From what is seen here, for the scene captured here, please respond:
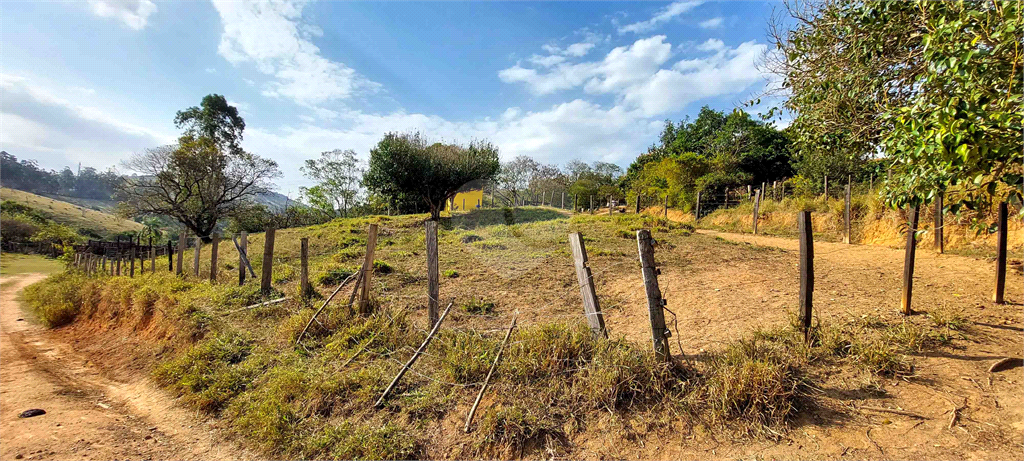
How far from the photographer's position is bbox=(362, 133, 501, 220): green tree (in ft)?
70.8

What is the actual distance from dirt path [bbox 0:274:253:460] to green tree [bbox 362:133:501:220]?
1650 cm

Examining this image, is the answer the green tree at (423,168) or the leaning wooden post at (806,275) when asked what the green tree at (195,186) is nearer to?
the green tree at (423,168)

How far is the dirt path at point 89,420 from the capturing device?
344 centimetres

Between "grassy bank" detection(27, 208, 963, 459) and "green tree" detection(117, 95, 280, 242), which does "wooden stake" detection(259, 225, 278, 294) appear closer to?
"grassy bank" detection(27, 208, 963, 459)

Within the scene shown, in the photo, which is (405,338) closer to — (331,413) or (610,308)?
(331,413)

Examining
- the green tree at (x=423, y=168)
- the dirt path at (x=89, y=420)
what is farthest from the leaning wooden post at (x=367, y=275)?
the green tree at (x=423, y=168)

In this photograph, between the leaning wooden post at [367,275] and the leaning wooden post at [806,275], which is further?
the leaning wooden post at [367,275]

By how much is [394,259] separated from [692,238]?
8845 millimetres

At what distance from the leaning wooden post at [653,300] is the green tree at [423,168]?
63.3 ft

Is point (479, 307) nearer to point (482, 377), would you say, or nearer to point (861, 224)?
point (482, 377)

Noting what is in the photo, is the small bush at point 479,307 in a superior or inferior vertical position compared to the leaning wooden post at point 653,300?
inferior

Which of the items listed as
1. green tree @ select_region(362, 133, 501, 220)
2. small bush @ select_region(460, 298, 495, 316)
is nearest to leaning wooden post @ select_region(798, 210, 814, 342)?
small bush @ select_region(460, 298, 495, 316)

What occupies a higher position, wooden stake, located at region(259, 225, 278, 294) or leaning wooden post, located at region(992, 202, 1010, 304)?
leaning wooden post, located at region(992, 202, 1010, 304)

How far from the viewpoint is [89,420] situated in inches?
159
